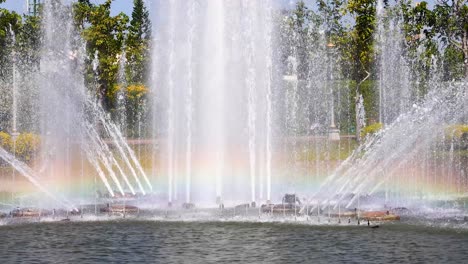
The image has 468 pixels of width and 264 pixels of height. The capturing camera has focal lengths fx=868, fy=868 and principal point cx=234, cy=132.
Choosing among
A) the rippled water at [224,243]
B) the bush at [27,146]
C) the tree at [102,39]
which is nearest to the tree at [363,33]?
the tree at [102,39]

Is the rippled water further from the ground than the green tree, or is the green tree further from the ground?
the green tree

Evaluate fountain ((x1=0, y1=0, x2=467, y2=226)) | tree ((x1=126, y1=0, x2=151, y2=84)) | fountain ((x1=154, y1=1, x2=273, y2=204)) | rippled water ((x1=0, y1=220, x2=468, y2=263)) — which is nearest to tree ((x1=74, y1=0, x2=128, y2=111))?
tree ((x1=126, y1=0, x2=151, y2=84))

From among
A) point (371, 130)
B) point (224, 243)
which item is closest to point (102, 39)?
point (371, 130)

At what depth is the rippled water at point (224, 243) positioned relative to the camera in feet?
63.2

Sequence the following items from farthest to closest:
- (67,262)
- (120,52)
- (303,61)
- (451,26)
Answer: (303,61) < (120,52) < (451,26) < (67,262)

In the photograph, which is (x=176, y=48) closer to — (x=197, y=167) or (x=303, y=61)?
(x=197, y=167)

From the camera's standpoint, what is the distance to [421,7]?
5825cm

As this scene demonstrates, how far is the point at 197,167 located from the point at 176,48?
196 inches

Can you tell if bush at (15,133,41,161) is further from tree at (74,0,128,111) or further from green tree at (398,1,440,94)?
green tree at (398,1,440,94)

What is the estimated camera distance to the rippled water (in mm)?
19250

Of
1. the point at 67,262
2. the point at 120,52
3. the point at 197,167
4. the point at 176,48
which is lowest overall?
the point at 67,262

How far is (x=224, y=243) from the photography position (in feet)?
70.0

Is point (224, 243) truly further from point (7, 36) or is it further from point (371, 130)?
point (7, 36)

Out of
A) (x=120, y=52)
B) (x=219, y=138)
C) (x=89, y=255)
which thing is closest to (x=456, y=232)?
(x=89, y=255)
